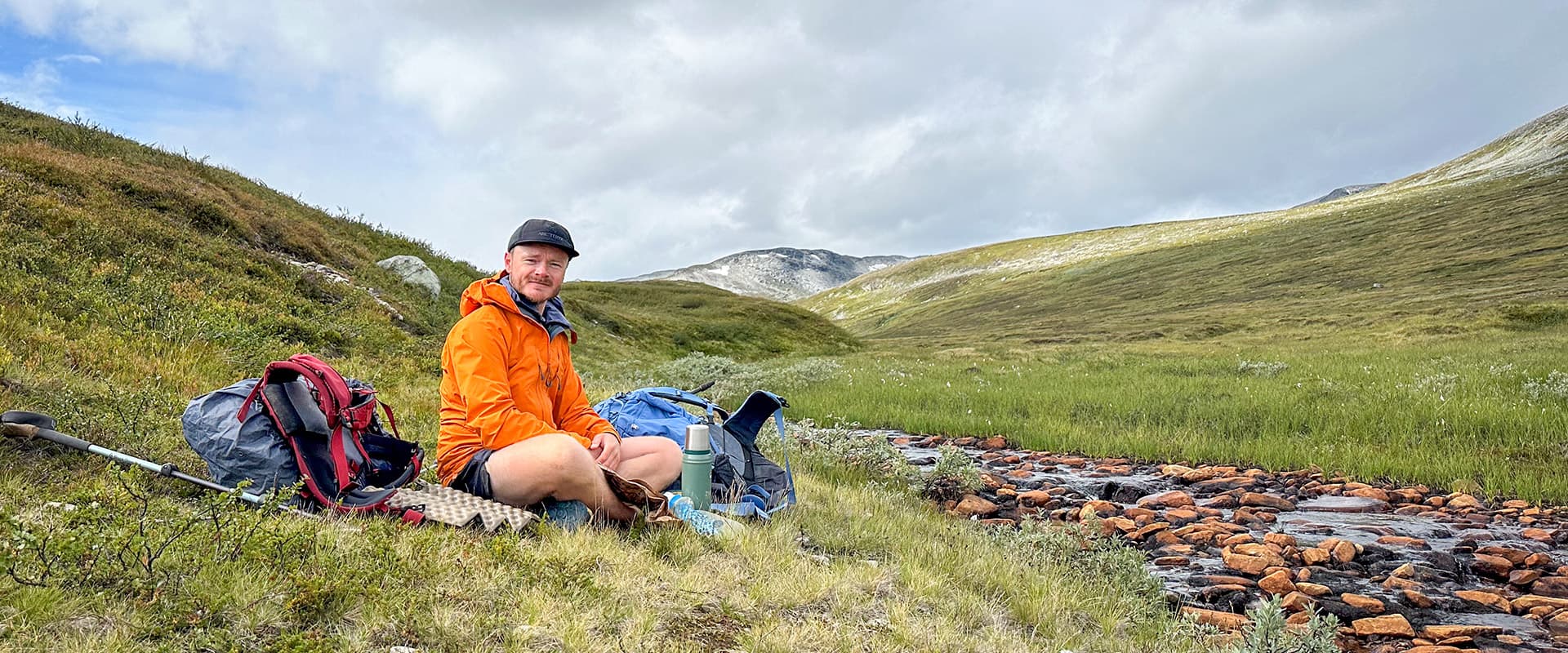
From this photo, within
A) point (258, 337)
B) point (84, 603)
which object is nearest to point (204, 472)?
point (84, 603)

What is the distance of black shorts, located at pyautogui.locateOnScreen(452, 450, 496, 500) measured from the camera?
4.76 meters

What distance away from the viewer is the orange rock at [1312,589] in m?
5.11

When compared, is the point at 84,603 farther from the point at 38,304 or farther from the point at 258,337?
the point at 258,337

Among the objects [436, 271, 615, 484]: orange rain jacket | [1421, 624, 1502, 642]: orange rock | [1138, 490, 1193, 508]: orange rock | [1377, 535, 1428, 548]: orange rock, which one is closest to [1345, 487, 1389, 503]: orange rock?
[1377, 535, 1428, 548]: orange rock

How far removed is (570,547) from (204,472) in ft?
10.4

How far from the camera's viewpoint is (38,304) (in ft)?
27.3

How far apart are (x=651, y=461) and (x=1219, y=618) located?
398cm

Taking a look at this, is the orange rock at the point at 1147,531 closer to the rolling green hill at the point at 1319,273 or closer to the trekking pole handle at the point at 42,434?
the trekking pole handle at the point at 42,434

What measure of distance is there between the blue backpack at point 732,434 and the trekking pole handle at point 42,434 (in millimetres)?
3429

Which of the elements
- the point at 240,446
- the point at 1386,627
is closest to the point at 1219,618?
the point at 1386,627

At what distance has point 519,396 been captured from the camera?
16.3 feet

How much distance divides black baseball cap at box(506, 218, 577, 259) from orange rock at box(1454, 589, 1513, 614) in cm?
646

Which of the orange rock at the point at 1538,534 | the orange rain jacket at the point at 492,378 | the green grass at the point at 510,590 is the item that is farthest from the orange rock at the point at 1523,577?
the orange rain jacket at the point at 492,378

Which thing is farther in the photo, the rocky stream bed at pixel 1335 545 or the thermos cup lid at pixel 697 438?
the thermos cup lid at pixel 697 438
